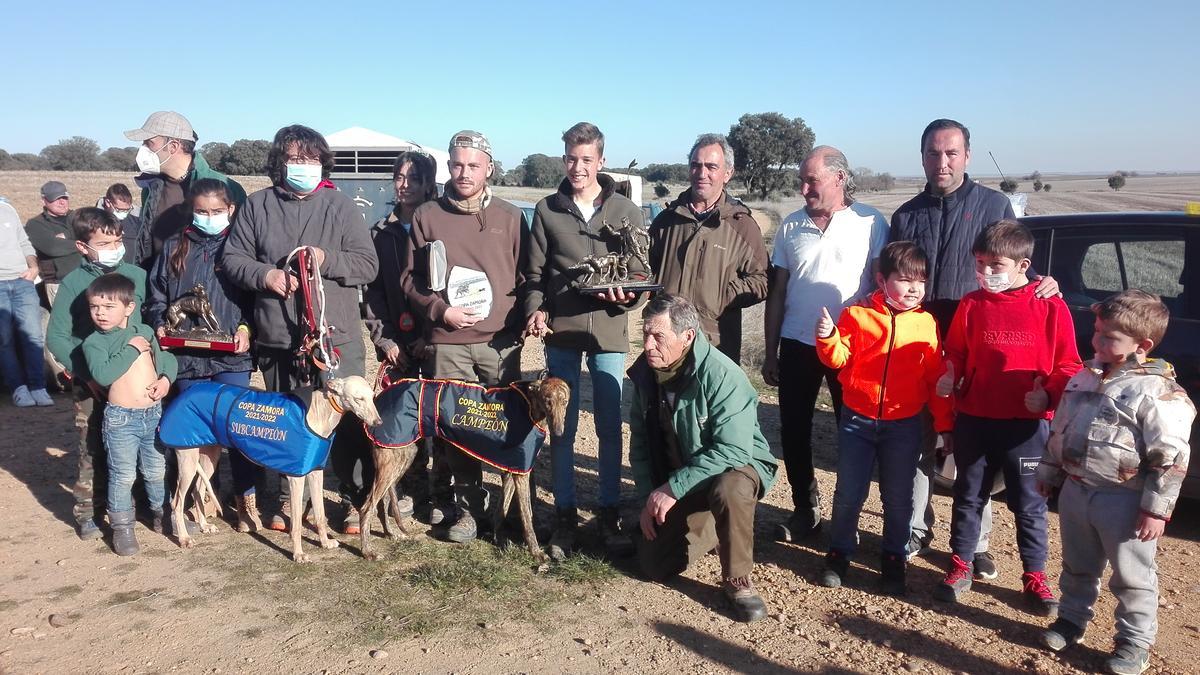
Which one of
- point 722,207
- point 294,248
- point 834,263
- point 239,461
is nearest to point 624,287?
point 722,207

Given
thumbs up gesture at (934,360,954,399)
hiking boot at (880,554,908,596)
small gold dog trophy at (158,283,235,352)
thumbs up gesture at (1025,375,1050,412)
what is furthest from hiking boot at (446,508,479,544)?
thumbs up gesture at (1025,375,1050,412)

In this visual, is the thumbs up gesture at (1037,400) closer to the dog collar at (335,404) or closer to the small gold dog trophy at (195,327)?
the dog collar at (335,404)

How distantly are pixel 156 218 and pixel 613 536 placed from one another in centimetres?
328

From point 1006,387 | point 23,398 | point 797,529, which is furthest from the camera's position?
point 23,398

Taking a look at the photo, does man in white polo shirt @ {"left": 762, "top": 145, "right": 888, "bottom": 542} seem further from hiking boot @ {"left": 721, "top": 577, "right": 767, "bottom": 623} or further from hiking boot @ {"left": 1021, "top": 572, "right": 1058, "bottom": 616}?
hiking boot @ {"left": 1021, "top": 572, "right": 1058, "bottom": 616}

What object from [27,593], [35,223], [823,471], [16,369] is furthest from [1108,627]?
[35,223]

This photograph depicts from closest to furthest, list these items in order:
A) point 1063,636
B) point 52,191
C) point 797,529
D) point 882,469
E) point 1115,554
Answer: point 1115,554
point 1063,636
point 882,469
point 797,529
point 52,191

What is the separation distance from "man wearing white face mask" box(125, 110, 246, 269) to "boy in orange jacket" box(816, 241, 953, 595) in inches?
139

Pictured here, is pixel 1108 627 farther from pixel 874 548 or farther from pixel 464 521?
pixel 464 521

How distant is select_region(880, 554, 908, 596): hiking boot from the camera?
12.9 ft

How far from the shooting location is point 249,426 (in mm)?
4148

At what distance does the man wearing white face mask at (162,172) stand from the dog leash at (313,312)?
92cm

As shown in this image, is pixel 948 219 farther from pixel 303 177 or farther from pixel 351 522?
pixel 351 522

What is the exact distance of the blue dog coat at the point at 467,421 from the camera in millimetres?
4066
